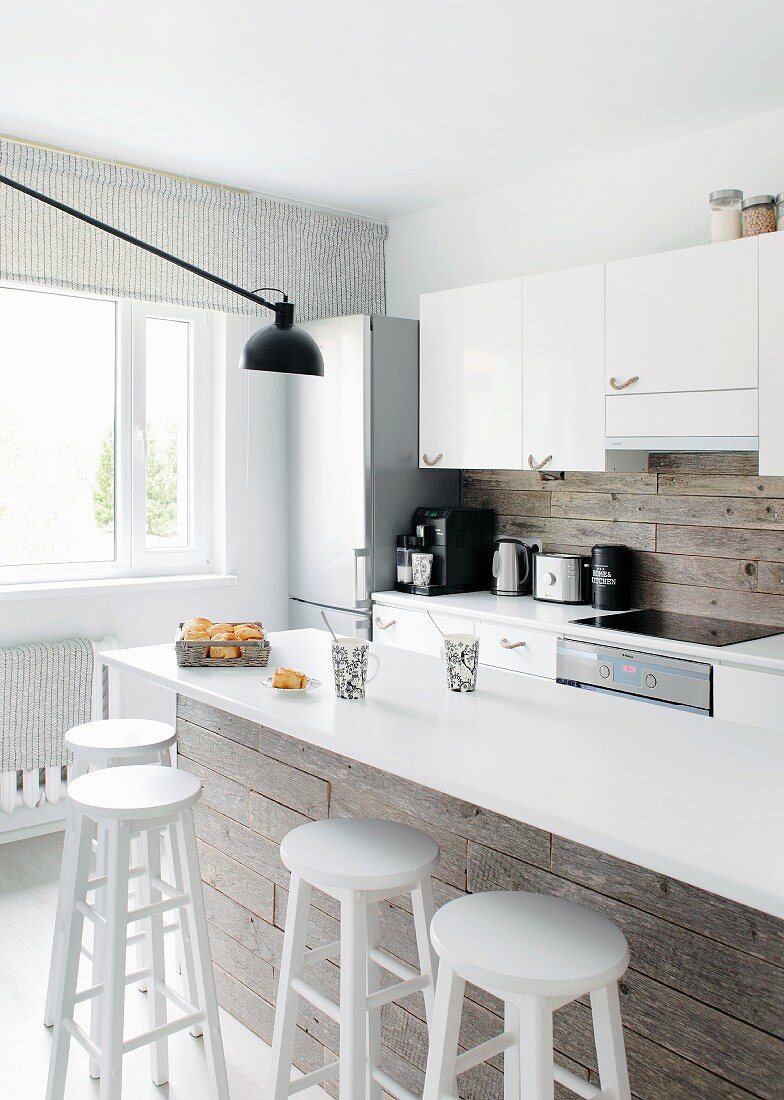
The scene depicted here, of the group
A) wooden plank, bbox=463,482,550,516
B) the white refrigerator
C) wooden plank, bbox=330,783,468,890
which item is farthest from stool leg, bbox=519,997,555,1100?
wooden plank, bbox=463,482,550,516

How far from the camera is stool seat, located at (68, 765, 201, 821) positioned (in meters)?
2.00

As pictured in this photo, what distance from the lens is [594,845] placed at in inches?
51.5

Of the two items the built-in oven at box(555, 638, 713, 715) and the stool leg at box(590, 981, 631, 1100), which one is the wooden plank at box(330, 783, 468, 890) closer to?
the stool leg at box(590, 981, 631, 1100)

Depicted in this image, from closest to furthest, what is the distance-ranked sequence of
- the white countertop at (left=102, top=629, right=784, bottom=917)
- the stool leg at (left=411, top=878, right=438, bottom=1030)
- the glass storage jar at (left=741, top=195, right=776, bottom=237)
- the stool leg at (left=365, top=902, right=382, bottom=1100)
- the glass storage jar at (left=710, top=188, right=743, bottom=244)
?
the white countertop at (left=102, top=629, right=784, bottom=917)
the stool leg at (left=411, top=878, right=438, bottom=1030)
the stool leg at (left=365, top=902, right=382, bottom=1100)
the glass storage jar at (left=741, top=195, right=776, bottom=237)
the glass storage jar at (left=710, top=188, right=743, bottom=244)

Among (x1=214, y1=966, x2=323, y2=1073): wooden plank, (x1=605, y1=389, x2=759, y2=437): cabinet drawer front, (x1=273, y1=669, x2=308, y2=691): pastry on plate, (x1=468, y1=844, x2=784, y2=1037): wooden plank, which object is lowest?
(x1=214, y1=966, x2=323, y2=1073): wooden plank

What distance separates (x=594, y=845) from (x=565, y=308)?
2588 mm

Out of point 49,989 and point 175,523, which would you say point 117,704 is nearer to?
point 175,523

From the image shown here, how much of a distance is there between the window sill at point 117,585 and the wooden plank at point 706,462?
76.6 inches

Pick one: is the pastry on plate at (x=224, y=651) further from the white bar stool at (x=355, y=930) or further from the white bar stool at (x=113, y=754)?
the white bar stool at (x=355, y=930)

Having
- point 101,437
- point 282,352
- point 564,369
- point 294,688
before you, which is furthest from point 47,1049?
point 564,369

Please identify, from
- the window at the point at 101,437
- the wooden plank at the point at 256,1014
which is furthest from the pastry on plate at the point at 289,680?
the window at the point at 101,437

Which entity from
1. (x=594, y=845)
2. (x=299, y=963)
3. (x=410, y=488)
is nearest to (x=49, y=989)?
(x=299, y=963)

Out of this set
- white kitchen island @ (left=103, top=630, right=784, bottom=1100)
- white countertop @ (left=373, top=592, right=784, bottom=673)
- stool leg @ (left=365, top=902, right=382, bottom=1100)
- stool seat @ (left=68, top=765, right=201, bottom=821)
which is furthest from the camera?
white countertop @ (left=373, top=592, right=784, bottom=673)

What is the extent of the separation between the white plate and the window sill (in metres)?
1.86
